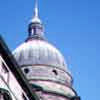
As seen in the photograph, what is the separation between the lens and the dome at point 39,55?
44.1 m

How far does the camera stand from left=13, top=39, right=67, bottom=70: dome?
44.1 m

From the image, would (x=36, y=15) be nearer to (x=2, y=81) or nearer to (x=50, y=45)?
(x=50, y=45)

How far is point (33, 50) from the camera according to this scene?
147 feet

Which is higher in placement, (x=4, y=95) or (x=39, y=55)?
(x=39, y=55)

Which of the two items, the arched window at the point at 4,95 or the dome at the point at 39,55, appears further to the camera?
the dome at the point at 39,55

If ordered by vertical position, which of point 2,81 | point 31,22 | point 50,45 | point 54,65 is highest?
point 31,22

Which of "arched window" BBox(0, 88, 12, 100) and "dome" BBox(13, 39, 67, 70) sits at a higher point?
"dome" BBox(13, 39, 67, 70)

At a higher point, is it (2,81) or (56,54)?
(56,54)

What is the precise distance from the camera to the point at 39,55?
44.4 metres

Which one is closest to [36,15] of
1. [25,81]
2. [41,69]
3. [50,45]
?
[50,45]

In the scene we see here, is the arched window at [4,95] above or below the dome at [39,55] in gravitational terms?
below

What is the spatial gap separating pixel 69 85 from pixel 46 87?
2877 millimetres

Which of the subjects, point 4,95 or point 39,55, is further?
point 39,55

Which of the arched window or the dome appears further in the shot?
the dome
